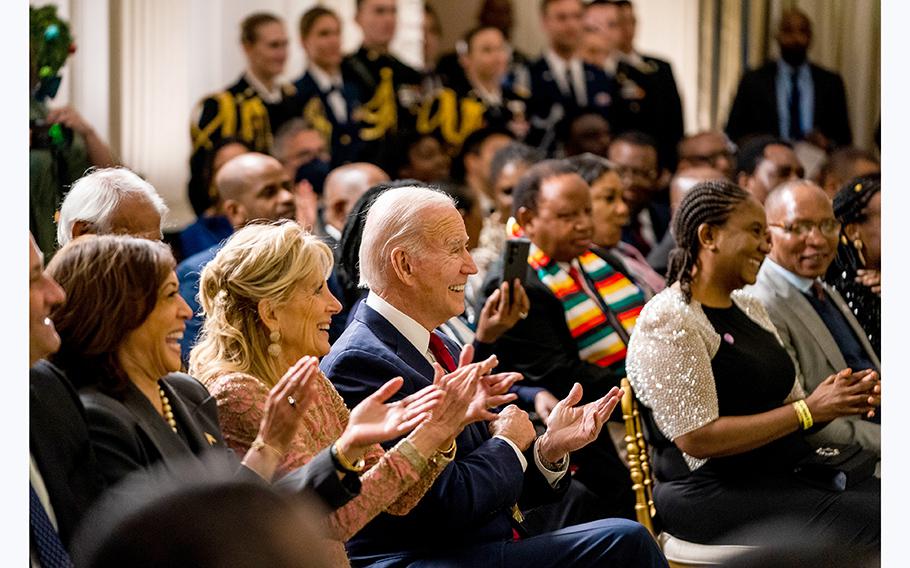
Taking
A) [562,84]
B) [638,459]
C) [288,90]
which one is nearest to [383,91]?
[288,90]

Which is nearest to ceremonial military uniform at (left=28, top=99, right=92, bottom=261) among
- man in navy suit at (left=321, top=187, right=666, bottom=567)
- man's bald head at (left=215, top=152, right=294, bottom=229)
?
man's bald head at (left=215, top=152, right=294, bottom=229)

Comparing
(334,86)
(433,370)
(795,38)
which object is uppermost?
(795,38)

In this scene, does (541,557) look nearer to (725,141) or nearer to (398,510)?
(398,510)

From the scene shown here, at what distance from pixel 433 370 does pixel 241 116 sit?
3.98m

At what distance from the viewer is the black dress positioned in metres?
3.45

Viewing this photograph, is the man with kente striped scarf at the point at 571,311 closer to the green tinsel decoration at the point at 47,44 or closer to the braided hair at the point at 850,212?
the braided hair at the point at 850,212

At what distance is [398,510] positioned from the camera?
8.95 feet

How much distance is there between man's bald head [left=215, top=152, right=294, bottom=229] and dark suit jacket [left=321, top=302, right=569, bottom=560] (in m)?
1.90

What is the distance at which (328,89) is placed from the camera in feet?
24.2

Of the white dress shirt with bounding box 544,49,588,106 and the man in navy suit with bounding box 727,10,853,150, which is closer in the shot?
the white dress shirt with bounding box 544,49,588,106

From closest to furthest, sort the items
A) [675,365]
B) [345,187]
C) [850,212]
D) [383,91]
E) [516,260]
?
[675,365], [516,260], [850,212], [345,187], [383,91]

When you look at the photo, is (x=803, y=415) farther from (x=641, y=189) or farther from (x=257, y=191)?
(x=641, y=189)

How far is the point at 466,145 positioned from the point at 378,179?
81.2 inches

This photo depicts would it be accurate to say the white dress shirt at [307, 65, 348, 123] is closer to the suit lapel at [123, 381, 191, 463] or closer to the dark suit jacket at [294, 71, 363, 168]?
the dark suit jacket at [294, 71, 363, 168]
